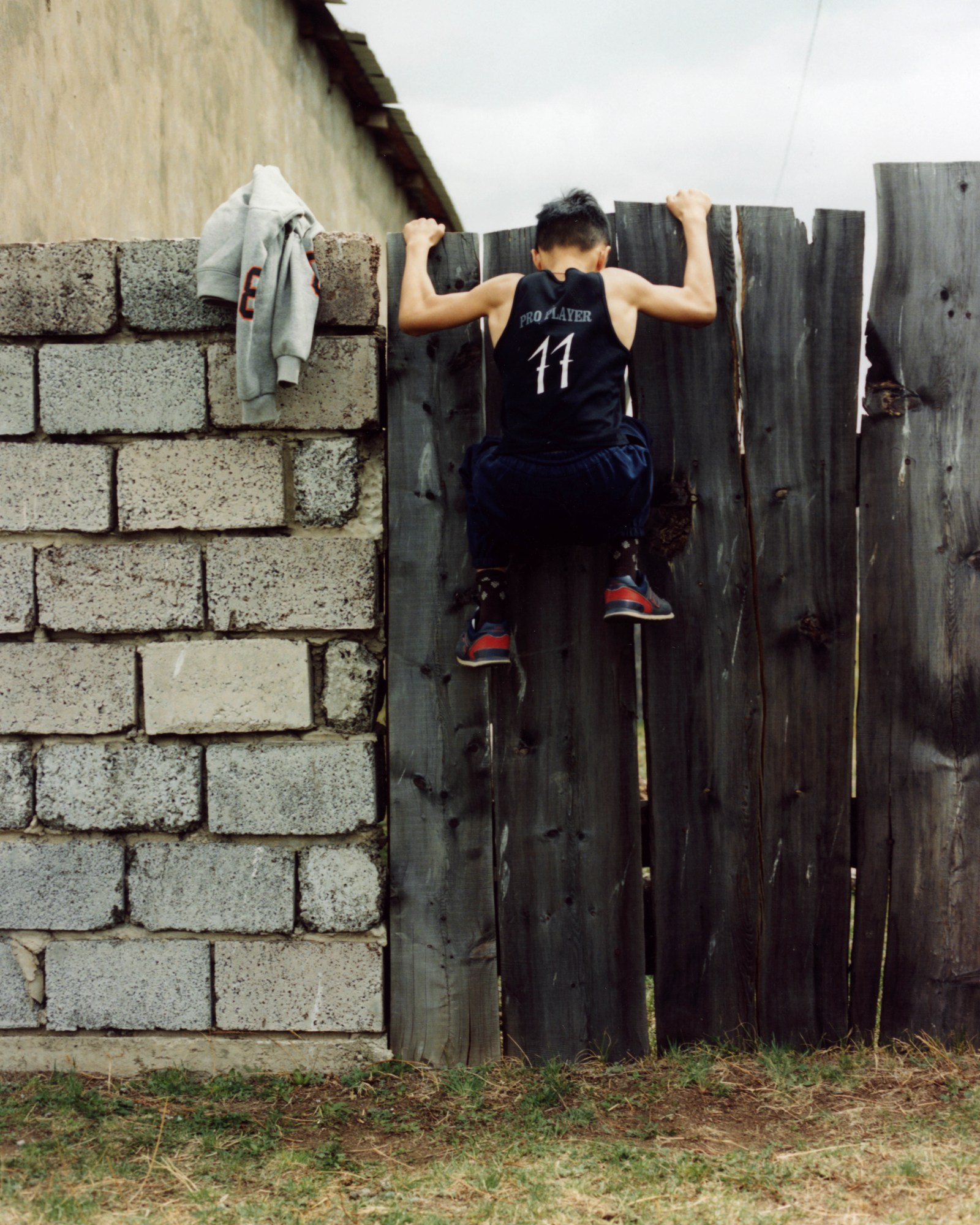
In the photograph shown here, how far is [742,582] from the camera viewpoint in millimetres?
2779

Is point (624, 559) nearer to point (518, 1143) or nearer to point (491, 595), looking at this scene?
point (491, 595)

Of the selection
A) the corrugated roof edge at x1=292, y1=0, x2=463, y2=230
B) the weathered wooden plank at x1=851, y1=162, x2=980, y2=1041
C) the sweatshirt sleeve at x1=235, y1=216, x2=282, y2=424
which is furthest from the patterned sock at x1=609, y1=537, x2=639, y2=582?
the corrugated roof edge at x1=292, y1=0, x2=463, y2=230

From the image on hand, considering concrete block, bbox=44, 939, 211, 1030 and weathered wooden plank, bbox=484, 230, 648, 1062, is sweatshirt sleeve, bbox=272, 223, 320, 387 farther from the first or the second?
concrete block, bbox=44, 939, 211, 1030

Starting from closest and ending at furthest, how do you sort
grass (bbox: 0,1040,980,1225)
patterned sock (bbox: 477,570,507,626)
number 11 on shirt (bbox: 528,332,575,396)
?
grass (bbox: 0,1040,980,1225)
number 11 on shirt (bbox: 528,332,575,396)
patterned sock (bbox: 477,570,507,626)

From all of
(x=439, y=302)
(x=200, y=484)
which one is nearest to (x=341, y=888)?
(x=200, y=484)

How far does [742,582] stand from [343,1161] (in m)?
1.87

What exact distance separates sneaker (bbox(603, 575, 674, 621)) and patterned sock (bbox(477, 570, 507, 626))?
0.97 ft

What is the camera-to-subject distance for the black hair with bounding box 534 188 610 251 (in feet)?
8.55

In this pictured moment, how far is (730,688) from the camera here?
2797 millimetres

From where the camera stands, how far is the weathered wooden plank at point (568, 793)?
9.19 feet

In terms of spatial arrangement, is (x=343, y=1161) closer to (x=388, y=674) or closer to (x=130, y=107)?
(x=388, y=674)

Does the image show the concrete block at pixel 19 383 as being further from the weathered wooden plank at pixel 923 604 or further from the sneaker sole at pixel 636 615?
the weathered wooden plank at pixel 923 604

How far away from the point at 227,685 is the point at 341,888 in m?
0.68

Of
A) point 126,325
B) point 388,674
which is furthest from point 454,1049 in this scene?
point 126,325
